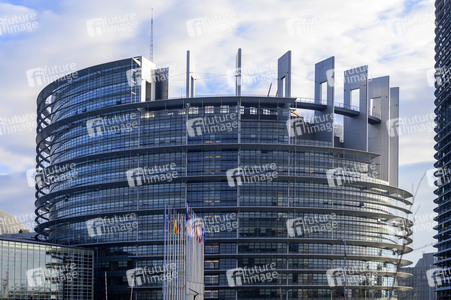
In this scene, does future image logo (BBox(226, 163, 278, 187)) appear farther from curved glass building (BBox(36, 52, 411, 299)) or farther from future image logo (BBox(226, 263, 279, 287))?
future image logo (BBox(226, 263, 279, 287))

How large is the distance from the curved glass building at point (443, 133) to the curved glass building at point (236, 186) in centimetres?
954

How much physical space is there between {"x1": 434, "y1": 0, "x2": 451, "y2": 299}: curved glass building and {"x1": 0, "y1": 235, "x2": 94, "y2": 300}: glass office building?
73178 millimetres

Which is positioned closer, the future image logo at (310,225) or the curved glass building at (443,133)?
the curved glass building at (443,133)

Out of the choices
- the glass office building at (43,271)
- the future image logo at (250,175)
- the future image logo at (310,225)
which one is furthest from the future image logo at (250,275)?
the glass office building at (43,271)

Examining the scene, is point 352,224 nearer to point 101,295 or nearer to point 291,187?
point 291,187

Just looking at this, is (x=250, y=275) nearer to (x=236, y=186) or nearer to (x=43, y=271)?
(x=236, y=186)

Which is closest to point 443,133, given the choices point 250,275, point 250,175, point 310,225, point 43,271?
point 310,225

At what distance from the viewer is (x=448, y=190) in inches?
4909

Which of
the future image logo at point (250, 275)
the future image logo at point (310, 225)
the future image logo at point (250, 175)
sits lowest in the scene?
the future image logo at point (250, 275)

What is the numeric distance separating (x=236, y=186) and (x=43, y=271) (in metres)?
43.3

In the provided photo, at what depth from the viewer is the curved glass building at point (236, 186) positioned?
445 ft

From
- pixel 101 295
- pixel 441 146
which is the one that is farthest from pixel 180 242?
pixel 441 146

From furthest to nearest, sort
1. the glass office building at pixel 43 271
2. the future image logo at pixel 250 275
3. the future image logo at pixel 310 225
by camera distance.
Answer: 1. the future image logo at pixel 310 225
2. the future image logo at pixel 250 275
3. the glass office building at pixel 43 271

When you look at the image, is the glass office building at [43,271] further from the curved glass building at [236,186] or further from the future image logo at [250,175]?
the future image logo at [250,175]
